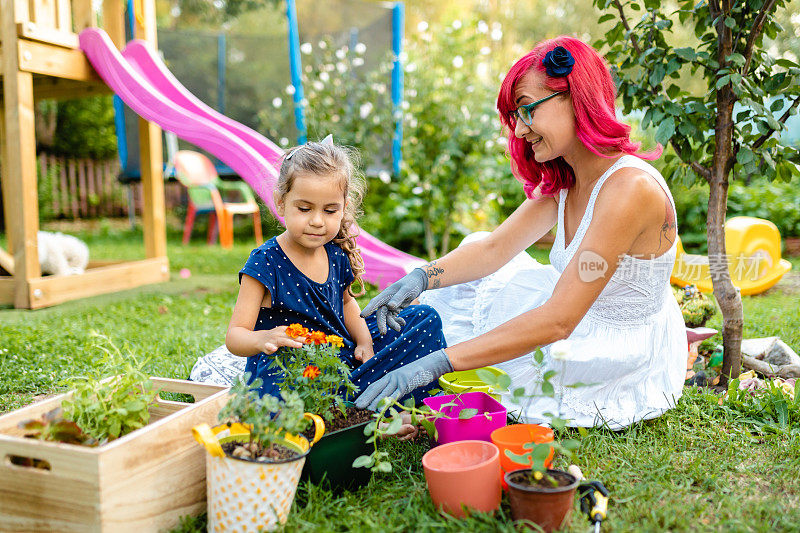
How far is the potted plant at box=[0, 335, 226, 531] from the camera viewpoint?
130 cm

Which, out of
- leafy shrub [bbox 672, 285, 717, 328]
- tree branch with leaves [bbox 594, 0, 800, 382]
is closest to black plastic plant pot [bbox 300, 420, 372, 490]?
tree branch with leaves [bbox 594, 0, 800, 382]

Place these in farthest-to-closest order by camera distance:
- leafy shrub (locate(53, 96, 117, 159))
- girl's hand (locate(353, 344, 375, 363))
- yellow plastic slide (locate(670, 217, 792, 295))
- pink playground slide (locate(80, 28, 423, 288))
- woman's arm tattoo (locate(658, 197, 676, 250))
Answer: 1. leafy shrub (locate(53, 96, 117, 159))
2. yellow plastic slide (locate(670, 217, 792, 295))
3. pink playground slide (locate(80, 28, 423, 288))
4. girl's hand (locate(353, 344, 375, 363))
5. woman's arm tattoo (locate(658, 197, 676, 250))

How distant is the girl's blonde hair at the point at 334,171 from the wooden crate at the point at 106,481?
0.77m

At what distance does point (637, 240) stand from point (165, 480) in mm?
1441

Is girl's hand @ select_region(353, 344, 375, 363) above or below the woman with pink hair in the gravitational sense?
below

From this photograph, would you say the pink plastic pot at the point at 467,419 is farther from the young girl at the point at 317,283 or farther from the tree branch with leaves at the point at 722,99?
the tree branch with leaves at the point at 722,99

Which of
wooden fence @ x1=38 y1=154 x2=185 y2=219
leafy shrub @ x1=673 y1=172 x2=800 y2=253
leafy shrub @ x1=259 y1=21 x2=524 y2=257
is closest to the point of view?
leafy shrub @ x1=259 y1=21 x2=524 y2=257

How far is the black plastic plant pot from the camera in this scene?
1.58 metres

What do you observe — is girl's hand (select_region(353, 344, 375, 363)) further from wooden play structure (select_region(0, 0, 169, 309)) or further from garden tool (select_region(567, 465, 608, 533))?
wooden play structure (select_region(0, 0, 169, 309))

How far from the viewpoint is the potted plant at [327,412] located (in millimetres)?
1598

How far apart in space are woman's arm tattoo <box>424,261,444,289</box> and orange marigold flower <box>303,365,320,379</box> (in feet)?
2.59

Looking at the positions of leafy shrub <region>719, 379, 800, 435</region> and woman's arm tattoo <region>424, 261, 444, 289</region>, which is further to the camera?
woman's arm tattoo <region>424, 261, 444, 289</region>

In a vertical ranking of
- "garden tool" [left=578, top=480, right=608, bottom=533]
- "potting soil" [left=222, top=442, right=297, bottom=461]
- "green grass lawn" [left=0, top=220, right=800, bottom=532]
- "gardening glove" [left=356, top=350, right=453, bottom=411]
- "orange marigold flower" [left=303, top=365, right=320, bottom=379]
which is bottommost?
"green grass lawn" [left=0, top=220, right=800, bottom=532]

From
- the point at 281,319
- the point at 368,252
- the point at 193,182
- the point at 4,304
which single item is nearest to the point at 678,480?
the point at 281,319
